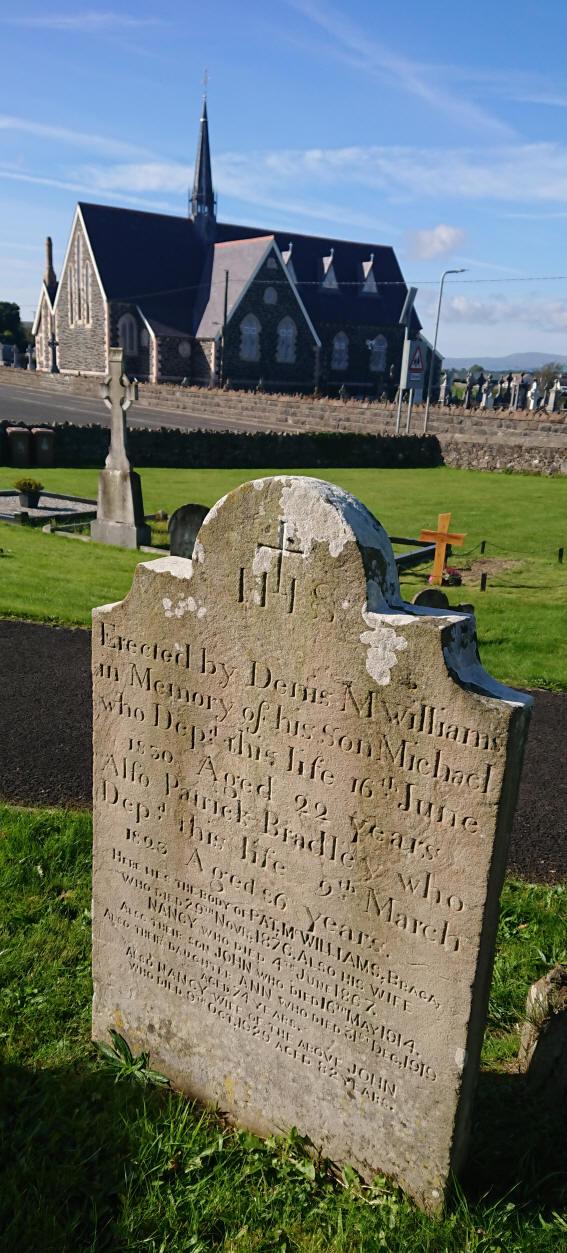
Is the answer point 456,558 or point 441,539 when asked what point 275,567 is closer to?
point 441,539

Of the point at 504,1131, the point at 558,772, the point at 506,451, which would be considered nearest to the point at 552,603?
the point at 558,772

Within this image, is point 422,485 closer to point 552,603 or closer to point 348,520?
point 552,603

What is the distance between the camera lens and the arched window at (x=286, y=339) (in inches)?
2229

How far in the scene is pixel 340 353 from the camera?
61.2 m

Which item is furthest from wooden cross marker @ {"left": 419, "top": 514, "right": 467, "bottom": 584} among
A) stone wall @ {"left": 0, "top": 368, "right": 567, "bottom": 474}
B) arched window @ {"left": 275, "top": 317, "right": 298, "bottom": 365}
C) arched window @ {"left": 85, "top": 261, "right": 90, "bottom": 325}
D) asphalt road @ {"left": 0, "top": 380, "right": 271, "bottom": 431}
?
arched window @ {"left": 85, "top": 261, "right": 90, "bottom": 325}

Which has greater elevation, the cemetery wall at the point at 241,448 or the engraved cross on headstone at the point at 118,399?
the engraved cross on headstone at the point at 118,399

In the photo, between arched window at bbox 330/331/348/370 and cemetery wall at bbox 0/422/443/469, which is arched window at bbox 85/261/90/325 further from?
cemetery wall at bbox 0/422/443/469

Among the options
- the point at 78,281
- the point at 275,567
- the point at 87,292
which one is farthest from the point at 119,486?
the point at 78,281

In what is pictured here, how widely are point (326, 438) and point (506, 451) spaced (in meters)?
6.35

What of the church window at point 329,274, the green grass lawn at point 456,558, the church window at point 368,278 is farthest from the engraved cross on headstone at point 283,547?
the church window at point 368,278

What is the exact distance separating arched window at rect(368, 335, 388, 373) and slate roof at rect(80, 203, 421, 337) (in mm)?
1178

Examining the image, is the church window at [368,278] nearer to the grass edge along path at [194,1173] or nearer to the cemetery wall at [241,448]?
the cemetery wall at [241,448]

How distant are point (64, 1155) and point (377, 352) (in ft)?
210

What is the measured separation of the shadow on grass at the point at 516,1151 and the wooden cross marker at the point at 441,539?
768 cm
